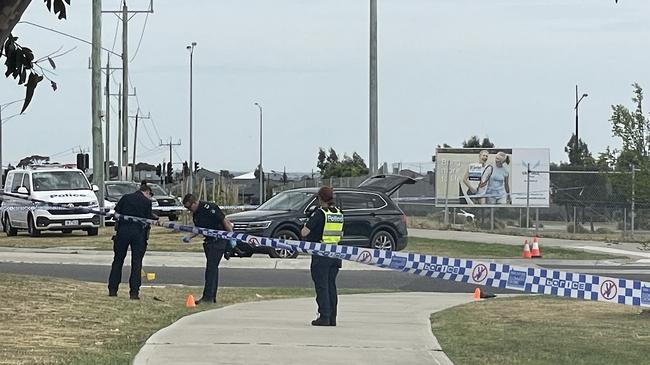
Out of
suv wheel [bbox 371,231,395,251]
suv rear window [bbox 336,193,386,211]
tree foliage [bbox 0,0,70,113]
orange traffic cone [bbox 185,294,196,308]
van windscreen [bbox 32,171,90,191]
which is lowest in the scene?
orange traffic cone [bbox 185,294,196,308]

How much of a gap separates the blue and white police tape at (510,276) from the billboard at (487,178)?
93.3ft

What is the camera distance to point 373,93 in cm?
3069

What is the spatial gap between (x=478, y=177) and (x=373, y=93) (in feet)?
41.1

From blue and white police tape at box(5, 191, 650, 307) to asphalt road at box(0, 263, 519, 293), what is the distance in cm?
584

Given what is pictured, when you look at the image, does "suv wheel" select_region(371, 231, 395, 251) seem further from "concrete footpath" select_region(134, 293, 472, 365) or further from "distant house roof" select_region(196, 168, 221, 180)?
"distant house roof" select_region(196, 168, 221, 180)

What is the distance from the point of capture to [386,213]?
79.8 ft

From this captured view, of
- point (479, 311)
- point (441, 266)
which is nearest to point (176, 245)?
point (479, 311)

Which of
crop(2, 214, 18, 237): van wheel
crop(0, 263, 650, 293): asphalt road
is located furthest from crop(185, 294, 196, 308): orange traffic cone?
crop(2, 214, 18, 237): van wheel

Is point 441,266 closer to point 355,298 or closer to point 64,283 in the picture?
point 355,298

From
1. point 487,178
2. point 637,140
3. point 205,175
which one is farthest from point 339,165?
point 637,140

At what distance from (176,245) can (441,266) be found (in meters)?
16.2

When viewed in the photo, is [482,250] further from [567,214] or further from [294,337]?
[294,337]

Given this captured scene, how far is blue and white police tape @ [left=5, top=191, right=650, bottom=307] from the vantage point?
36.5ft

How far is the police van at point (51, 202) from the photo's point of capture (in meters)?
30.6
